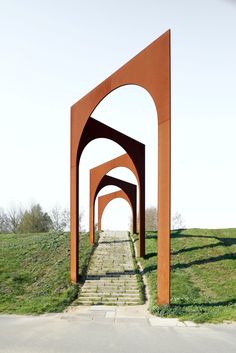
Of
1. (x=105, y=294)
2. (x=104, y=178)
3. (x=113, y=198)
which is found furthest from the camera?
(x=113, y=198)

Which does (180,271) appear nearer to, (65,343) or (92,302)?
(92,302)

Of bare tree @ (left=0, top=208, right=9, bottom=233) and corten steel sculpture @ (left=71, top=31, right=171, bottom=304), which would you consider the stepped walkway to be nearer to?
corten steel sculpture @ (left=71, top=31, right=171, bottom=304)

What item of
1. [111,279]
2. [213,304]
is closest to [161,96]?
[213,304]

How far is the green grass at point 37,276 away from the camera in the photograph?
13.1 m

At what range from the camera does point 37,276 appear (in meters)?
16.7

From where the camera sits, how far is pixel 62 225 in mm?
63844

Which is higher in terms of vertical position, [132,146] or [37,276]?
[132,146]

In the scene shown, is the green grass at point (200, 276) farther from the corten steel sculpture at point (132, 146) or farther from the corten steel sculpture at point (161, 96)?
the corten steel sculpture at point (132, 146)

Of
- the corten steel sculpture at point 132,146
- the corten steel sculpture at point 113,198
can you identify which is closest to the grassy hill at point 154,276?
the corten steel sculpture at point 132,146

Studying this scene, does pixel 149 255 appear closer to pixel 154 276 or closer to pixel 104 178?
pixel 154 276

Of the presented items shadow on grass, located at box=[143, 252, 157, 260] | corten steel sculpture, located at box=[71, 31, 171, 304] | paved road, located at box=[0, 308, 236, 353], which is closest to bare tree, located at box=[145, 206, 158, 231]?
shadow on grass, located at box=[143, 252, 157, 260]

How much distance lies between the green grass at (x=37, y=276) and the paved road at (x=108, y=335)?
163 centimetres

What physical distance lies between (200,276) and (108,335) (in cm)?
784

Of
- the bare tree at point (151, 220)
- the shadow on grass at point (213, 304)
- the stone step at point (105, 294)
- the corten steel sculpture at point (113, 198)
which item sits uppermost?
the corten steel sculpture at point (113, 198)
